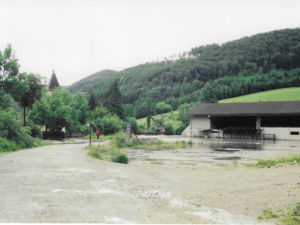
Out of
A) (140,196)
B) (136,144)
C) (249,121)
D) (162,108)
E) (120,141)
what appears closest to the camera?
(140,196)

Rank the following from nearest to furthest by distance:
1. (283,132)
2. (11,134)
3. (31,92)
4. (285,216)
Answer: (285,216) < (11,134) < (31,92) < (283,132)

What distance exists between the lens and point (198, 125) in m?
42.0

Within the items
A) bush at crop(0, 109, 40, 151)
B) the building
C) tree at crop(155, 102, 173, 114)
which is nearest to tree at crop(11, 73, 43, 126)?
bush at crop(0, 109, 40, 151)

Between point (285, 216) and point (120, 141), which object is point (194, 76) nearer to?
point (120, 141)

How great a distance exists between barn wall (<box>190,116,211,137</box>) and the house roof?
0.84m

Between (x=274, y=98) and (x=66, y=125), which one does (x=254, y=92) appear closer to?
(x=274, y=98)

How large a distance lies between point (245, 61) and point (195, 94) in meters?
17.1

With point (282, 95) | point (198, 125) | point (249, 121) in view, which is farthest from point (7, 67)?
point (282, 95)

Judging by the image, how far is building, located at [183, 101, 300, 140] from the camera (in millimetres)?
35156

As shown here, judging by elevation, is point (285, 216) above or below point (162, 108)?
below

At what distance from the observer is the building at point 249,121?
35.2 meters

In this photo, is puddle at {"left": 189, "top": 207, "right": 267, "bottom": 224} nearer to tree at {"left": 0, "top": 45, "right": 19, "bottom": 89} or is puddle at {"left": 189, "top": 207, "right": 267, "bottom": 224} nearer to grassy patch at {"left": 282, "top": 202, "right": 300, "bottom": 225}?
grassy patch at {"left": 282, "top": 202, "right": 300, "bottom": 225}

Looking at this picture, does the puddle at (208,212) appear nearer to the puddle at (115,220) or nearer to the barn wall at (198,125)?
the puddle at (115,220)

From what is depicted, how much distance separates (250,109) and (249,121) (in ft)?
8.72
